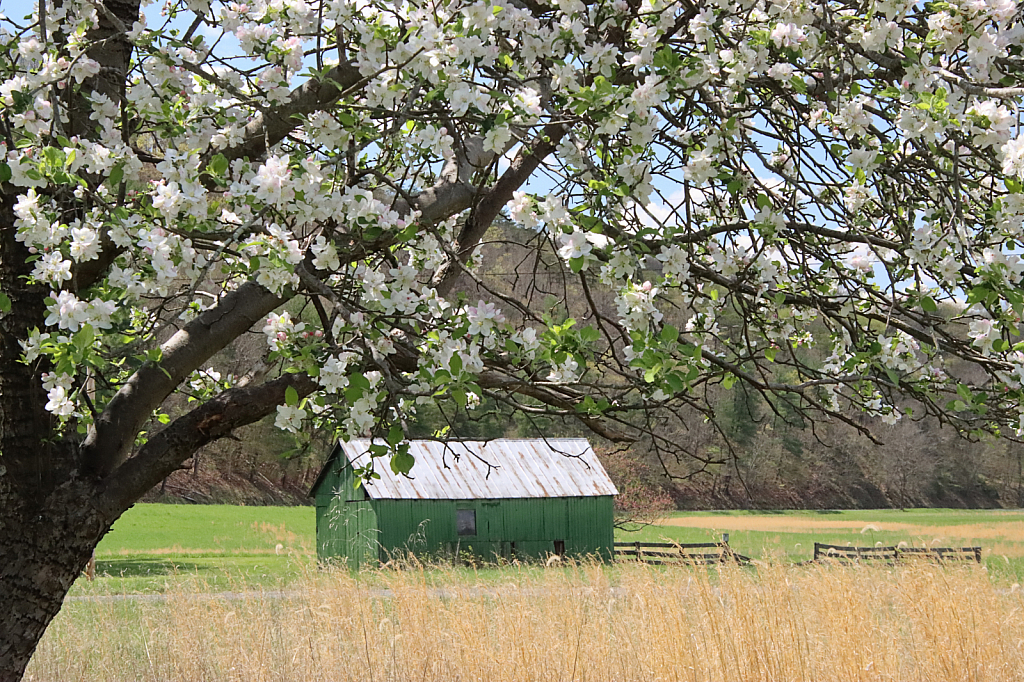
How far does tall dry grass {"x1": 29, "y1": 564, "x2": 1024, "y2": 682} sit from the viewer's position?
19.3ft

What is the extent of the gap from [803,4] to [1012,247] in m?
1.08

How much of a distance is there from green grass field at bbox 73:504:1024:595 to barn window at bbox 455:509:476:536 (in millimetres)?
4226

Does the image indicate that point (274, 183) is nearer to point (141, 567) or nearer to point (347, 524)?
point (347, 524)

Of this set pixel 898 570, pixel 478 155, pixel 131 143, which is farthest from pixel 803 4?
pixel 898 570

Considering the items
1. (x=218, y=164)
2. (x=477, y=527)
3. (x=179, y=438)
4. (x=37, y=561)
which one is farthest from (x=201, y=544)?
(x=218, y=164)

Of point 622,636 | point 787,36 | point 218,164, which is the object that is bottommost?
point 622,636

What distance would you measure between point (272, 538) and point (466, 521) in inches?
461

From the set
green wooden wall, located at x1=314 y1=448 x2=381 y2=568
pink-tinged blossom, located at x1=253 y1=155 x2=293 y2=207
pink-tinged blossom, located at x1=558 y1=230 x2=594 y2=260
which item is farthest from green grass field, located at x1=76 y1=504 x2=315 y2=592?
pink-tinged blossom, located at x1=558 y1=230 x2=594 y2=260

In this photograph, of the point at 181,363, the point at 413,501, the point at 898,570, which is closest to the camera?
the point at 181,363

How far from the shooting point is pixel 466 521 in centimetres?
2264

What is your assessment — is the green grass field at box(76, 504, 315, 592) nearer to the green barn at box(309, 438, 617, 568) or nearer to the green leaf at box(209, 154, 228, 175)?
the green barn at box(309, 438, 617, 568)

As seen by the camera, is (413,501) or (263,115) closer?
(263,115)

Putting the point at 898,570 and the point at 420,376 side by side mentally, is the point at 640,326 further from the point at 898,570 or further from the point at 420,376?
the point at 898,570

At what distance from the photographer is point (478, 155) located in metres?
4.51
